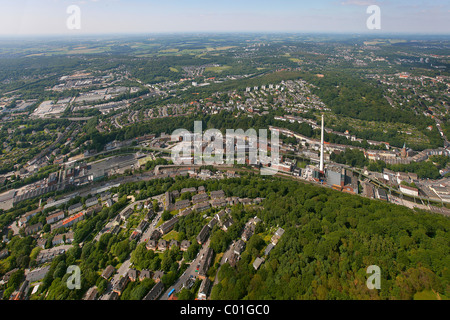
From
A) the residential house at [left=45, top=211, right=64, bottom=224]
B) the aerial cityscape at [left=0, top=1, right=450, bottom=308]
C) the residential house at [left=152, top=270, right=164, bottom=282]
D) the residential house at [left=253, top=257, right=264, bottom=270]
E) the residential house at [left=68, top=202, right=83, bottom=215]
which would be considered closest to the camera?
the aerial cityscape at [left=0, top=1, right=450, bottom=308]

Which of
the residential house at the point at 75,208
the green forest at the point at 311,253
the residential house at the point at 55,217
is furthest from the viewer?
the residential house at the point at 75,208

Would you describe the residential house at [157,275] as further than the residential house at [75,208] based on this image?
No

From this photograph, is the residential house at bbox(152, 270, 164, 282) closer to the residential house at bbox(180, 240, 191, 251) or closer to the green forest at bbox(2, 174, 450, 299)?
the green forest at bbox(2, 174, 450, 299)

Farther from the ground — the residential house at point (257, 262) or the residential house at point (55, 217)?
the residential house at point (55, 217)

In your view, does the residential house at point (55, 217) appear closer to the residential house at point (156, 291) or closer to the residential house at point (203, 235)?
the residential house at point (156, 291)

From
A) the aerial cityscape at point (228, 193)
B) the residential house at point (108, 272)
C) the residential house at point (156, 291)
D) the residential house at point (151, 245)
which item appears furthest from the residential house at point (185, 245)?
the residential house at point (108, 272)

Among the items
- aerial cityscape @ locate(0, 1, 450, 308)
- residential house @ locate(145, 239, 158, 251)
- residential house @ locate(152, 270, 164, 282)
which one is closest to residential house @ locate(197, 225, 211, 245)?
aerial cityscape @ locate(0, 1, 450, 308)

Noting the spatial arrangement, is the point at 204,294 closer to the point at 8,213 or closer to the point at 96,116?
the point at 8,213

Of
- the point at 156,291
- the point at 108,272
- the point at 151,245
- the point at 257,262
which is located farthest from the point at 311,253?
the point at 108,272

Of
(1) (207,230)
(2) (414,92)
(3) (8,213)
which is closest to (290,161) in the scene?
(1) (207,230)
